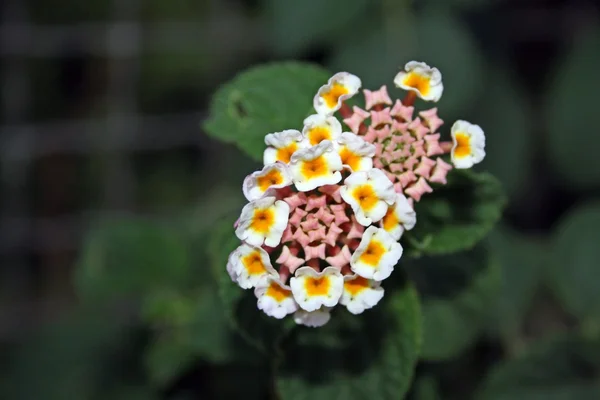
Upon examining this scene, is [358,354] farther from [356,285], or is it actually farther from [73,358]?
[73,358]

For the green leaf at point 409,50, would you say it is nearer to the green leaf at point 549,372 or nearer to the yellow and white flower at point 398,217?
the green leaf at point 549,372

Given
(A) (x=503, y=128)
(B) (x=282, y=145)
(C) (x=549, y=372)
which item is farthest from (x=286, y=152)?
(A) (x=503, y=128)

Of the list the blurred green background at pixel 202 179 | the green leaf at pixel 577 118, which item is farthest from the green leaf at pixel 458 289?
the green leaf at pixel 577 118

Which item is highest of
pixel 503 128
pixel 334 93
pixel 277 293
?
pixel 334 93

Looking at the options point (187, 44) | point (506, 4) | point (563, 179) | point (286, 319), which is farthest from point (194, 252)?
point (506, 4)

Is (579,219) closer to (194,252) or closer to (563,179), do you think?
(563,179)

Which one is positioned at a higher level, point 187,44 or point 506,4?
point 506,4
